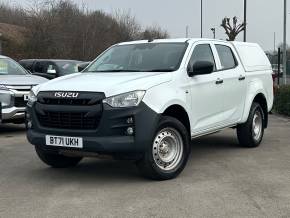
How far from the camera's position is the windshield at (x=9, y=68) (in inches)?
477

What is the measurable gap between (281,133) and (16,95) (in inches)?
217

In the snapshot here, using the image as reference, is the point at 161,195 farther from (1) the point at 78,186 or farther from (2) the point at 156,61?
(2) the point at 156,61

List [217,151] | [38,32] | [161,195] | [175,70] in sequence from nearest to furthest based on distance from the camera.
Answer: [161,195], [175,70], [217,151], [38,32]

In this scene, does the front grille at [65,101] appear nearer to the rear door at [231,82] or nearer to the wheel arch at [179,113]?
the wheel arch at [179,113]

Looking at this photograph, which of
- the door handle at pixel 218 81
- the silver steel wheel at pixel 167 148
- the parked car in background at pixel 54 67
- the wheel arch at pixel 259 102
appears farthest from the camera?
the parked car in background at pixel 54 67

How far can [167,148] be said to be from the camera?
6668mm

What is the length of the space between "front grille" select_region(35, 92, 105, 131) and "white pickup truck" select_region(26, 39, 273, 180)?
0.01 m

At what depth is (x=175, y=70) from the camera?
7.00m

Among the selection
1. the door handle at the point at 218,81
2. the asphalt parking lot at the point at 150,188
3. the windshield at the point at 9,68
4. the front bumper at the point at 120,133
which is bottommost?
the asphalt parking lot at the point at 150,188

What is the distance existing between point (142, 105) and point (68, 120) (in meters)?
0.92

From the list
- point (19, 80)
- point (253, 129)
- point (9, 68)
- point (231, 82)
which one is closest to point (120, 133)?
point (231, 82)

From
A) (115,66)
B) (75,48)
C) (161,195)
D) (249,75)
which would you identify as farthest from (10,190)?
(75,48)

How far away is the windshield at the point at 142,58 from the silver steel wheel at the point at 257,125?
7.84 feet

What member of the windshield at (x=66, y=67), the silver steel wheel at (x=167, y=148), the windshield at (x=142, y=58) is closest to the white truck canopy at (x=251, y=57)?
the windshield at (x=142, y=58)
